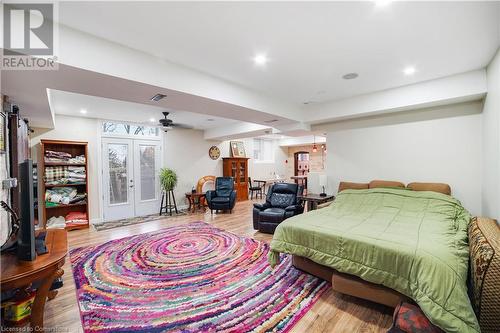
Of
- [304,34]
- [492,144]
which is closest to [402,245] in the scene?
[492,144]

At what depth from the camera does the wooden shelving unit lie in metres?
4.62

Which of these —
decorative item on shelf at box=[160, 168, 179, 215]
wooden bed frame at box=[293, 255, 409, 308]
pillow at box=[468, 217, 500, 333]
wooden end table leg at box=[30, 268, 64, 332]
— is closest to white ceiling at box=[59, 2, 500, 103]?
pillow at box=[468, 217, 500, 333]

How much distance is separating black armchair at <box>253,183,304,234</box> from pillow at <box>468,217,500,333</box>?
2.81 m

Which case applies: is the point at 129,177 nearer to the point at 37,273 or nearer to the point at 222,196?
the point at 222,196

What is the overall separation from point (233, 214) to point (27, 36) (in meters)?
5.31

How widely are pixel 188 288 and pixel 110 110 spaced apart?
13.5ft

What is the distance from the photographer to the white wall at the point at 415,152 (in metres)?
3.43

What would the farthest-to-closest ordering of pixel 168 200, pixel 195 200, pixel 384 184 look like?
pixel 195 200 < pixel 168 200 < pixel 384 184

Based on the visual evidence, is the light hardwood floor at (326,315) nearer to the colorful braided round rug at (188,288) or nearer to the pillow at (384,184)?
the colorful braided round rug at (188,288)

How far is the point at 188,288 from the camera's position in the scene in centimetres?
258

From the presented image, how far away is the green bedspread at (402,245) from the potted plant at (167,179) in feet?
14.1

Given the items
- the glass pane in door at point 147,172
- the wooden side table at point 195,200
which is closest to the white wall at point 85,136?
the glass pane in door at point 147,172

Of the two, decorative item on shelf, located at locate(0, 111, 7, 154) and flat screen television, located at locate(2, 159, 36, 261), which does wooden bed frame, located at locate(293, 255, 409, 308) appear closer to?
flat screen television, located at locate(2, 159, 36, 261)

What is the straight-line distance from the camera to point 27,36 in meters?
1.83
